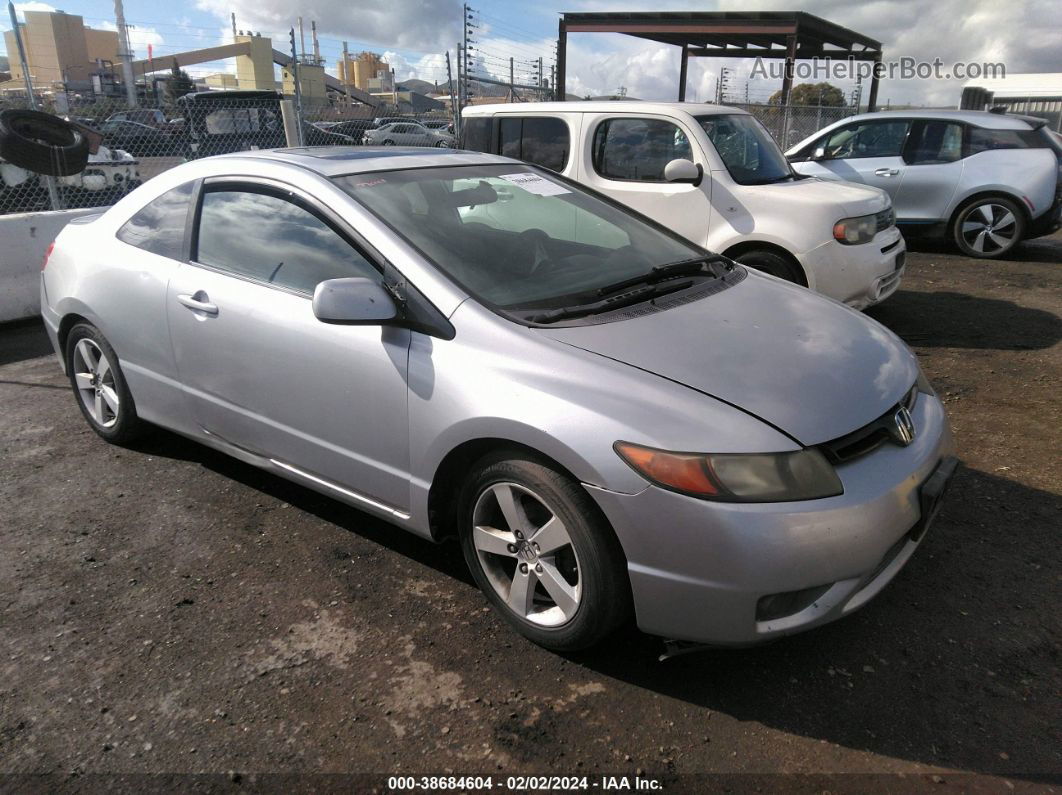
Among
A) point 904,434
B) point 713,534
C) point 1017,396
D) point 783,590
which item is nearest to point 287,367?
point 713,534

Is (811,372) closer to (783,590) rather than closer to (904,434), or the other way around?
(904,434)

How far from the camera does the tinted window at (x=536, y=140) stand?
21.5ft

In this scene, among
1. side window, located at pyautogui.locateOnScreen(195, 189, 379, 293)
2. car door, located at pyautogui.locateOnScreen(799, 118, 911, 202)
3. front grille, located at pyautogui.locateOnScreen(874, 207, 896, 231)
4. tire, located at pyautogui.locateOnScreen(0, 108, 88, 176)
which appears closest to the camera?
side window, located at pyautogui.locateOnScreen(195, 189, 379, 293)

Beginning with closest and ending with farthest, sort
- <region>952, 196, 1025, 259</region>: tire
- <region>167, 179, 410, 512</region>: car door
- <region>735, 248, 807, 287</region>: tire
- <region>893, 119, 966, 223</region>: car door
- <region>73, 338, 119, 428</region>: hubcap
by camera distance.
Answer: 1. <region>167, 179, 410, 512</region>: car door
2. <region>73, 338, 119, 428</region>: hubcap
3. <region>735, 248, 807, 287</region>: tire
4. <region>952, 196, 1025, 259</region>: tire
5. <region>893, 119, 966, 223</region>: car door

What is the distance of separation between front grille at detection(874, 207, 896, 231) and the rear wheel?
2.55ft

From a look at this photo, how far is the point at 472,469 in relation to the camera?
8.78 feet

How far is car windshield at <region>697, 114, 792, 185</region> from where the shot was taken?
6.16m

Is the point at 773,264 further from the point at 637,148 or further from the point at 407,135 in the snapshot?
the point at 407,135

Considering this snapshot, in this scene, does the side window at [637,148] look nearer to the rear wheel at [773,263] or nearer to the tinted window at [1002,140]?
the rear wheel at [773,263]

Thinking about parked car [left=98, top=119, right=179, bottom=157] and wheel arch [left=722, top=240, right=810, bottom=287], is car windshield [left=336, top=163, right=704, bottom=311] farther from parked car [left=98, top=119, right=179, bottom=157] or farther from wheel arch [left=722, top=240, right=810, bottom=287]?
parked car [left=98, top=119, right=179, bottom=157]

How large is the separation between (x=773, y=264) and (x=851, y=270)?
1.74 feet

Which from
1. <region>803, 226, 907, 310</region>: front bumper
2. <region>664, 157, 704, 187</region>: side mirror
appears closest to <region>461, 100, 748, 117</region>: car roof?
<region>664, 157, 704, 187</region>: side mirror

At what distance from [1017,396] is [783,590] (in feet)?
11.6

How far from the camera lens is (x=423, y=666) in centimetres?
261
